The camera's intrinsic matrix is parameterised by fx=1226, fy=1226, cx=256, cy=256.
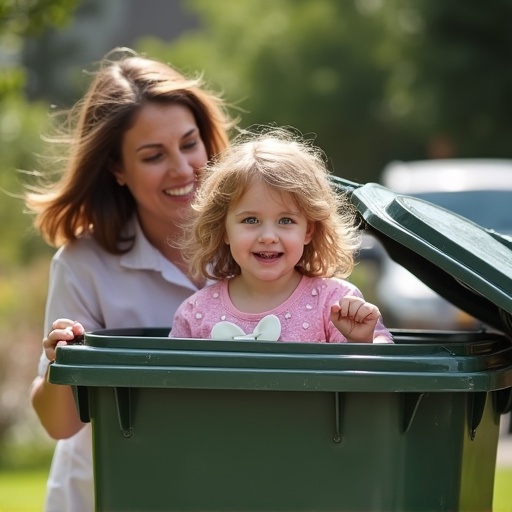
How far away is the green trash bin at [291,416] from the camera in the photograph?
2.91 metres

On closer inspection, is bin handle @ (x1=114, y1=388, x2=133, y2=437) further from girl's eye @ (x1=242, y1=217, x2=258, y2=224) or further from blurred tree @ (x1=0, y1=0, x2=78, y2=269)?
blurred tree @ (x1=0, y1=0, x2=78, y2=269)

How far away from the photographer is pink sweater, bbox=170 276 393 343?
332cm

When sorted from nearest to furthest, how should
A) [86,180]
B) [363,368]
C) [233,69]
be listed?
[363,368], [86,180], [233,69]

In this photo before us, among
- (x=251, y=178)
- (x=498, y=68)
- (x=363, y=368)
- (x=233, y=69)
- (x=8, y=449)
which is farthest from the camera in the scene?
(x=233, y=69)

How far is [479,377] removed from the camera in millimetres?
2918

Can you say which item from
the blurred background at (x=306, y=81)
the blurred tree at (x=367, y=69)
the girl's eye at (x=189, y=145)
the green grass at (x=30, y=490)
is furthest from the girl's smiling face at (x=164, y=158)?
the blurred tree at (x=367, y=69)

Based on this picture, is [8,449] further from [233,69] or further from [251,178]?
[233,69]

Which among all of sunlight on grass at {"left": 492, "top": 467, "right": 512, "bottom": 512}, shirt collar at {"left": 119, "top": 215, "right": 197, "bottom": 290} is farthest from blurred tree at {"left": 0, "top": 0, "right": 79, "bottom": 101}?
sunlight on grass at {"left": 492, "top": 467, "right": 512, "bottom": 512}

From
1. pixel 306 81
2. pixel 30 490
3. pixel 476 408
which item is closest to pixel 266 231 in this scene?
pixel 476 408

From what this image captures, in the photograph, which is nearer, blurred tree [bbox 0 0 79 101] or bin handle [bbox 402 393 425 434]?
bin handle [bbox 402 393 425 434]

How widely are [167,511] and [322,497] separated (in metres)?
0.39

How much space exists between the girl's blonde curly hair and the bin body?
1.79 ft

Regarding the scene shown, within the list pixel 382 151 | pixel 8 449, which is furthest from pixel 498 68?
pixel 8 449

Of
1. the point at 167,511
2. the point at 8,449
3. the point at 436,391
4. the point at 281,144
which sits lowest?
the point at 8,449
